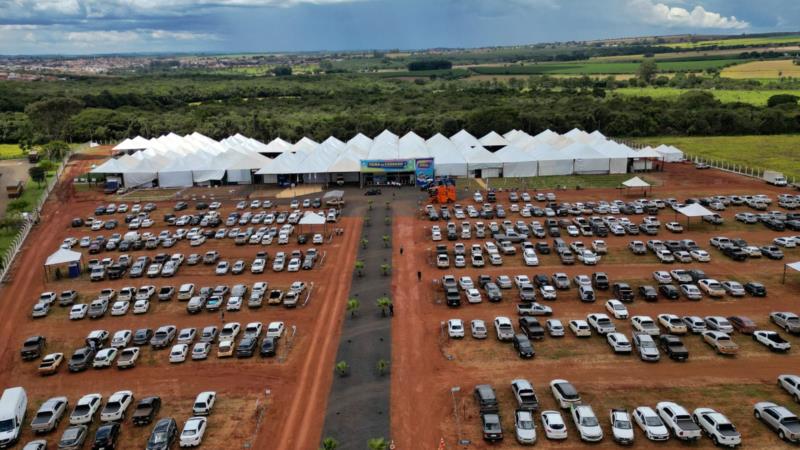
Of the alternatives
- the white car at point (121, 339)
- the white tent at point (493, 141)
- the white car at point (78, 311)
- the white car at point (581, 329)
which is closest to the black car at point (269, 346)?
the white car at point (121, 339)

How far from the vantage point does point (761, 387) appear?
3086 cm

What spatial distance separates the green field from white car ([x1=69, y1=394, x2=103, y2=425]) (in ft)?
507

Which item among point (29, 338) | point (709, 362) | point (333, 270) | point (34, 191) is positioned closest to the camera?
point (709, 362)

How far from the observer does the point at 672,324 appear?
3706 cm

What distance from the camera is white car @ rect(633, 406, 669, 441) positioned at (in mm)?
26172

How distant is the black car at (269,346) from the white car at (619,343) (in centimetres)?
2087

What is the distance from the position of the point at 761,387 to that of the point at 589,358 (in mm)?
8832

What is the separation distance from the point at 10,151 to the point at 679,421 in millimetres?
123165

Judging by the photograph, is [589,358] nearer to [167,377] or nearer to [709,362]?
[709,362]

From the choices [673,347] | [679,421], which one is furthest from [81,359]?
[673,347]

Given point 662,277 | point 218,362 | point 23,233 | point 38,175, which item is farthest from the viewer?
point 38,175

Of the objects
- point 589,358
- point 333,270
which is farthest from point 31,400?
point 589,358

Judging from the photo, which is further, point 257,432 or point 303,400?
point 303,400

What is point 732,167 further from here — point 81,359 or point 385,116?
point 81,359
